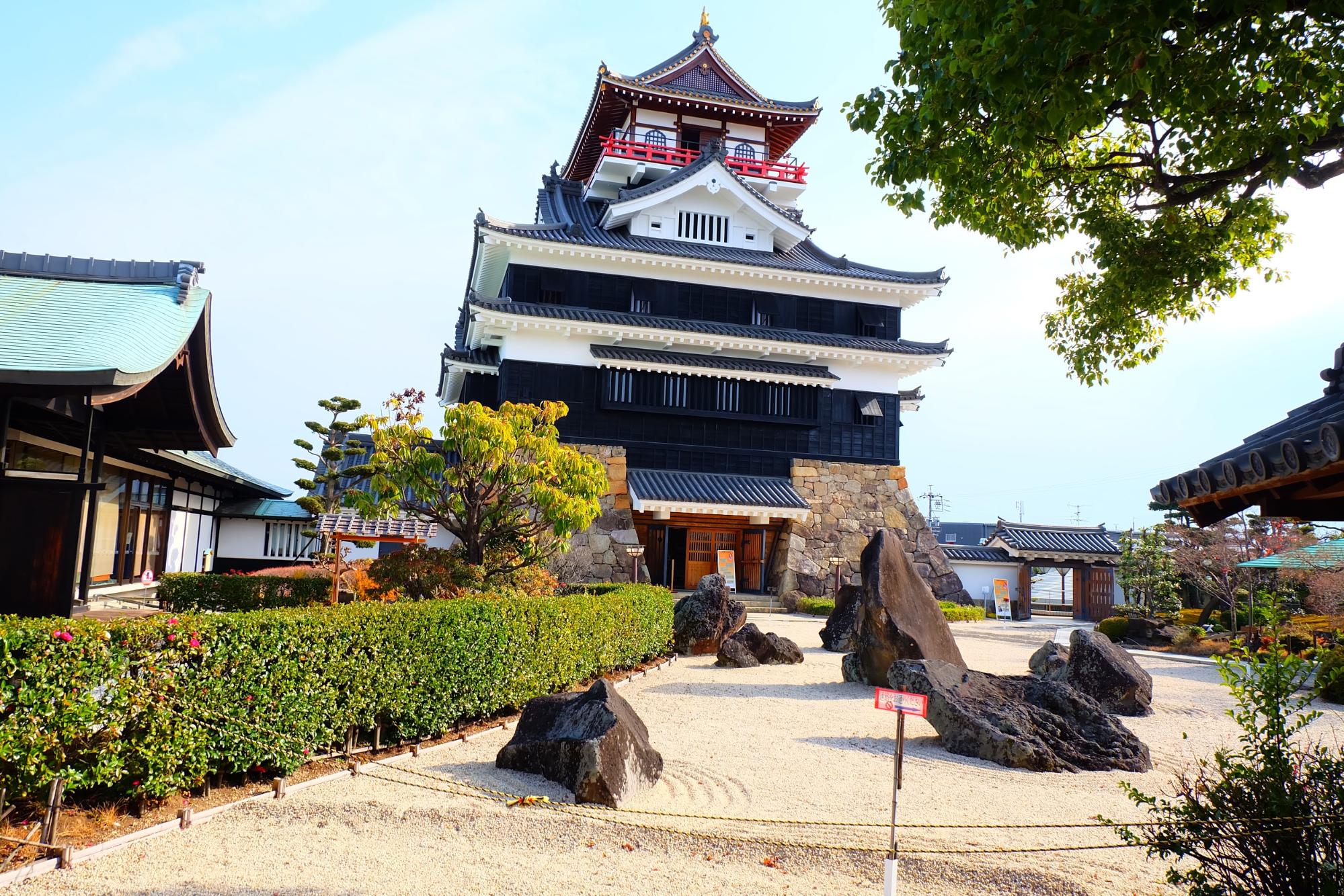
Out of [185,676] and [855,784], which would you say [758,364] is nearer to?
[855,784]

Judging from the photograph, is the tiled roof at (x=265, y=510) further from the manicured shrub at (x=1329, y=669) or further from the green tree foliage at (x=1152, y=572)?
the manicured shrub at (x=1329, y=669)

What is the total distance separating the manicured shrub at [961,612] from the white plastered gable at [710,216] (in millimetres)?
13071

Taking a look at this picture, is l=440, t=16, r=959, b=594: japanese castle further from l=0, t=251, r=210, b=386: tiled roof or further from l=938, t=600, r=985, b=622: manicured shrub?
l=0, t=251, r=210, b=386: tiled roof

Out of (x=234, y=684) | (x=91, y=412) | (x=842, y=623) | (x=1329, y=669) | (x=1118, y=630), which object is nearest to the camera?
(x=1329, y=669)

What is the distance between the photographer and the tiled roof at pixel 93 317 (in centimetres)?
925

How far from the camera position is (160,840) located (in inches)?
206

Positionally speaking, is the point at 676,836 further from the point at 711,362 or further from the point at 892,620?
the point at 711,362

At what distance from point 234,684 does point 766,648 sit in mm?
10021

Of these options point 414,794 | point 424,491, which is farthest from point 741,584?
point 414,794

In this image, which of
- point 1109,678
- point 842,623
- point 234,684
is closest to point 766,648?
point 842,623

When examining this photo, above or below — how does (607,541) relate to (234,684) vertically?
above

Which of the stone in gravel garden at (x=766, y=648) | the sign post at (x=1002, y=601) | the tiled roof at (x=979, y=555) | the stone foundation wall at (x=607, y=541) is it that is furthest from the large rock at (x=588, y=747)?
the tiled roof at (x=979, y=555)

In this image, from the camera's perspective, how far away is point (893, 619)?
39.5ft

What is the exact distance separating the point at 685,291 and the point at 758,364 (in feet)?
11.1
